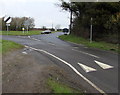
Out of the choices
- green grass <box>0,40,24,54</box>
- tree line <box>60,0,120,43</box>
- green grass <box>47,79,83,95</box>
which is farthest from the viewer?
tree line <box>60,0,120,43</box>

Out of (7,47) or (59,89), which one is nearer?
(59,89)

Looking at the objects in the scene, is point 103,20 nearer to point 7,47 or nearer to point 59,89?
point 7,47

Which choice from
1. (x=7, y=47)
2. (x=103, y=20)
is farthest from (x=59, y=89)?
(x=103, y=20)

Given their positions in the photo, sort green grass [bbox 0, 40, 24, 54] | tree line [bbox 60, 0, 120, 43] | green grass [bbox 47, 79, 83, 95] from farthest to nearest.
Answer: tree line [bbox 60, 0, 120, 43] → green grass [bbox 0, 40, 24, 54] → green grass [bbox 47, 79, 83, 95]

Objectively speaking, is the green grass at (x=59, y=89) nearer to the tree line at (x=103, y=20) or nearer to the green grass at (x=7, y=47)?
the green grass at (x=7, y=47)

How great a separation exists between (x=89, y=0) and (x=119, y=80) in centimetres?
1784

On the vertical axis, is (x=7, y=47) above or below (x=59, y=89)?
above

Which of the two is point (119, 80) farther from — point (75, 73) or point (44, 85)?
point (44, 85)

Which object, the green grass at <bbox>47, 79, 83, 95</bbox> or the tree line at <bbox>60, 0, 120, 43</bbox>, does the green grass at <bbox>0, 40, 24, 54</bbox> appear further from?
the tree line at <bbox>60, 0, 120, 43</bbox>

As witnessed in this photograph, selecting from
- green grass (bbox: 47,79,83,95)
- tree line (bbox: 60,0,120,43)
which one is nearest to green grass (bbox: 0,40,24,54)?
green grass (bbox: 47,79,83,95)

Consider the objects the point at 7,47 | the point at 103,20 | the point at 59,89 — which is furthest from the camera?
the point at 103,20

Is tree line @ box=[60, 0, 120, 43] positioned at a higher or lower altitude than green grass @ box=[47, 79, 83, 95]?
higher

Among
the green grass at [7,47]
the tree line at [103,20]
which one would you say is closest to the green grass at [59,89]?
the green grass at [7,47]

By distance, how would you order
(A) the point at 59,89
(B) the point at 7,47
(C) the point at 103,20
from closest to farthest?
(A) the point at 59,89 < (B) the point at 7,47 < (C) the point at 103,20
